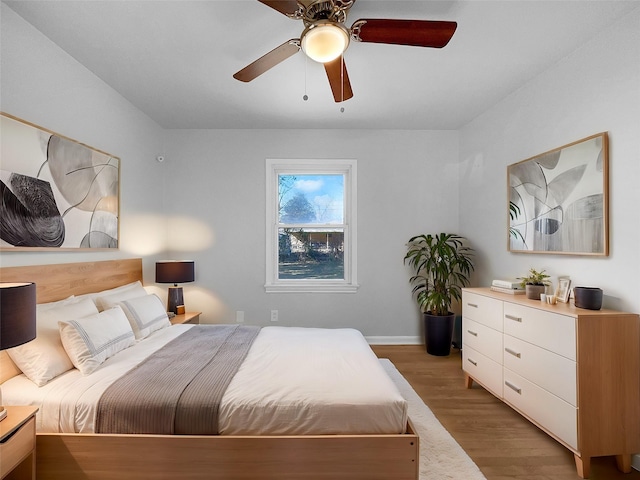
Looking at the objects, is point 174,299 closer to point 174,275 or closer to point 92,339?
point 174,275

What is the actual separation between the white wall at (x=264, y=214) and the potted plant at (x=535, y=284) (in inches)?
65.0

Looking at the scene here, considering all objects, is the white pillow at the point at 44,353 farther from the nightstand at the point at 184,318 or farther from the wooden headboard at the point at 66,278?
the nightstand at the point at 184,318

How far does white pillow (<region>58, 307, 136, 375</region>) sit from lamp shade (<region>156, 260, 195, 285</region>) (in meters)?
1.25

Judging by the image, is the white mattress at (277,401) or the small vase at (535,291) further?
the small vase at (535,291)

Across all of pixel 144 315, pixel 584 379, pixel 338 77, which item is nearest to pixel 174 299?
pixel 144 315

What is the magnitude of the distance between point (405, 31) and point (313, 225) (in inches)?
109

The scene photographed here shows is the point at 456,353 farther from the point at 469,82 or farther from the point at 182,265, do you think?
the point at 182,265

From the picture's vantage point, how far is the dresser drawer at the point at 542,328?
204 centimetres

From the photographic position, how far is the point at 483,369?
288 cm

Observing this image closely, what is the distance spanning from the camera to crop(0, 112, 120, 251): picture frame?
2.03 metres

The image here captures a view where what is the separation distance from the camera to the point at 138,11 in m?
2.08

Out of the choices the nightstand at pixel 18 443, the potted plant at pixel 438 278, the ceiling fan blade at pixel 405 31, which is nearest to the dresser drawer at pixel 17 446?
the nightstand at pixel 18 443

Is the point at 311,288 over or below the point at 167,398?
over

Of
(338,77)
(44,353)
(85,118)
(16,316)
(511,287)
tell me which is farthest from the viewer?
(511,287)
